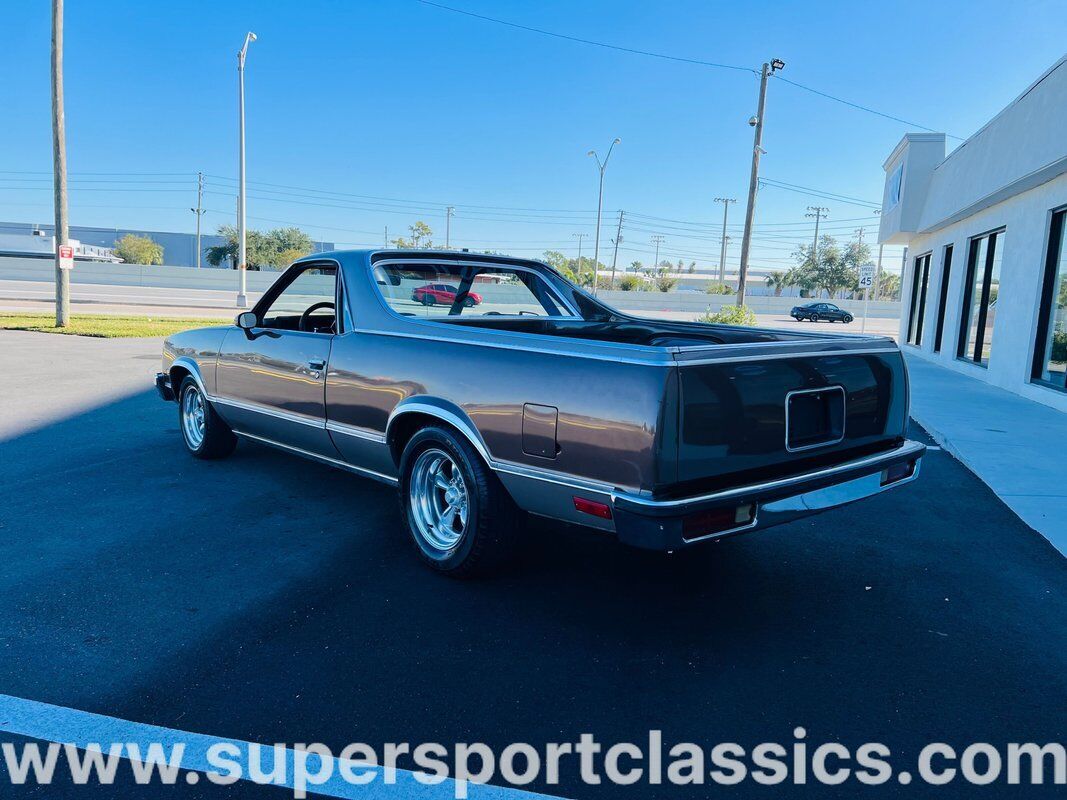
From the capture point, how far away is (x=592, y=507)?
3.19m

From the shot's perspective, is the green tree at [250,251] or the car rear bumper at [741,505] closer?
the car rear bumper at [741,505]

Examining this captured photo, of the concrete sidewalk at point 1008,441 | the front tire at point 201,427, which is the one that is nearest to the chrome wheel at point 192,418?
the front tire at point 201,427

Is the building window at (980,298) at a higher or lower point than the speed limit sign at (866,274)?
lower

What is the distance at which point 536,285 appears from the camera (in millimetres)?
5633

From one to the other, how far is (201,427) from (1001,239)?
13.6 metres

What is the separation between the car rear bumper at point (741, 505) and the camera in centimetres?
299

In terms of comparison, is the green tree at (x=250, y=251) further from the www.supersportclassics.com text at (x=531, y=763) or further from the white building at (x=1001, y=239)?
the www.supersportclassics.com text at (x=531, y=763)

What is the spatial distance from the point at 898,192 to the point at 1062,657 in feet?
67.4

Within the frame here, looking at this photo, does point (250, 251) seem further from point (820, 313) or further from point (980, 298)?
point (980, 298)

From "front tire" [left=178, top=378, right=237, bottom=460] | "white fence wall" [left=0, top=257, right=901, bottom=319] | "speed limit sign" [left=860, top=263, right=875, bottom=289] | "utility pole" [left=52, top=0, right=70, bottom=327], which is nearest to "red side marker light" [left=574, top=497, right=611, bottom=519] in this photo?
"front tire" [left=178, top=378, right=237, bottom=460]

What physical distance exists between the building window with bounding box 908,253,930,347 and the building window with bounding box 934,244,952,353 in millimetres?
1990

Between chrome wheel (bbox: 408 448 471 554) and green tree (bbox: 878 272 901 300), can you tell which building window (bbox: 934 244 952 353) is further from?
green tree (bbox: 878 272 901 300)

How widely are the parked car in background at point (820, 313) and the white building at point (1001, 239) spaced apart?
33836mm

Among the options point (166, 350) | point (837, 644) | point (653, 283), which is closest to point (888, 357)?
point (837, 644)
